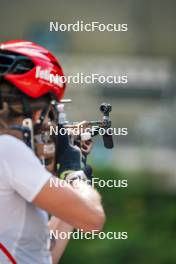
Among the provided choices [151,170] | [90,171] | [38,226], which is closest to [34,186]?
[38,226]

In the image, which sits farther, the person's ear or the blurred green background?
the blurred green background

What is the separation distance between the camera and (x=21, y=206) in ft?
10.3

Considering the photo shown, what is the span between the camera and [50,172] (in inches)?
130

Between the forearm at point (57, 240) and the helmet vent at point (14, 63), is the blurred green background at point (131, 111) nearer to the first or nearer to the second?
the forearm at point (57, 240)

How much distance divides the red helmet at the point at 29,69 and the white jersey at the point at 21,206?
0.65 feet

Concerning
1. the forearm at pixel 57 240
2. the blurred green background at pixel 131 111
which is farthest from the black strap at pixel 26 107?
the blurred green background at pixel 131 111

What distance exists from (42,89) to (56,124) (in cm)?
16

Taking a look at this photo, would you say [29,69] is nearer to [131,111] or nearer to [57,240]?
[57,240]

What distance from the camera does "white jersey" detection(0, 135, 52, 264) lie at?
3045 millimetres

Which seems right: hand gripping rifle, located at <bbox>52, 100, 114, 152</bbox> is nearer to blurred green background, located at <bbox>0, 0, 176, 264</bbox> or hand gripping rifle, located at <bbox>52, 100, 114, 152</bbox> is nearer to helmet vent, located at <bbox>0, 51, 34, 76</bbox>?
helmet vent, located at <bbox>0, 51, 34, 76</bbox>

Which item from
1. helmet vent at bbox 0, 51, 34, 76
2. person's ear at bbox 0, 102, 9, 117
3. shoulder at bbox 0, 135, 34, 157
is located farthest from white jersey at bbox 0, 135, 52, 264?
helmet vent at bbox 0, 51, 34, 76

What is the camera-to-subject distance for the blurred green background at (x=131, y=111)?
682 centimetres

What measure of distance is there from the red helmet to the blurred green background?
9.17 feet

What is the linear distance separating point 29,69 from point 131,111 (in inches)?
534
